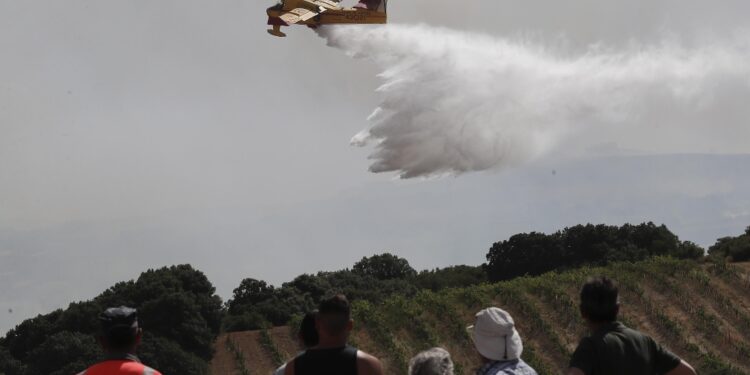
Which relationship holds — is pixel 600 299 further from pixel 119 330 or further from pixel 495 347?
pixel 119 330

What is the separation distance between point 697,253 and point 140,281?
31.3m

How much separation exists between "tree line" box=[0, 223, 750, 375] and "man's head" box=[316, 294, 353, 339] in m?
39.8

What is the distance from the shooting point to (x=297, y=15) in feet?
155

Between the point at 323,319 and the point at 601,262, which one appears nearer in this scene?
the point at 323,319

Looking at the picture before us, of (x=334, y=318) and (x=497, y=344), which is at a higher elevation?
(x=334, y=318)

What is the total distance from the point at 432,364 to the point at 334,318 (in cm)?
103

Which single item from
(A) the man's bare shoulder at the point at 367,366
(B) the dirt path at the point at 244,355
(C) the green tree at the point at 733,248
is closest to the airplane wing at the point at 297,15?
(B) the dirt path at the point at 244,355

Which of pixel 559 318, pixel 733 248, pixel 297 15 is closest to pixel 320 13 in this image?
pixel 297 15

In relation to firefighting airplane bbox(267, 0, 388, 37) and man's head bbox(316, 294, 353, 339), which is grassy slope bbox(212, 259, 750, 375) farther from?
man's head bbox(316, 294, 353, 339)

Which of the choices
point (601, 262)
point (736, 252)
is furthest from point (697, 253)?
point (601, 262)

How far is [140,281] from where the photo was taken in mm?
59875

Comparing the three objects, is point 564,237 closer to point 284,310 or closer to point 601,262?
point 601,262

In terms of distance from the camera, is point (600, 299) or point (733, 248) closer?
point (600, 299)

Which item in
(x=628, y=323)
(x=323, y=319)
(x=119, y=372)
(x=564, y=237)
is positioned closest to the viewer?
(x=119, y=372)
